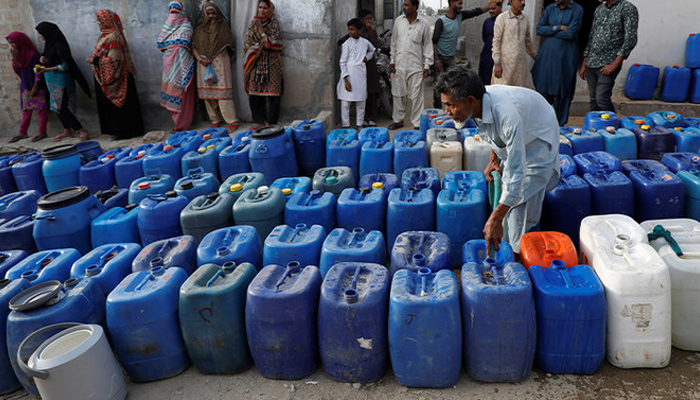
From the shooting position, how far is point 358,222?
11.3ft

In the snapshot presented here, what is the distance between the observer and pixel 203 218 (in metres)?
3.42

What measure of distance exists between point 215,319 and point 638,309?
2022 millimetres

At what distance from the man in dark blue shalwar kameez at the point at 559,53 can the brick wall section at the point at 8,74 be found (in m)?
7.85

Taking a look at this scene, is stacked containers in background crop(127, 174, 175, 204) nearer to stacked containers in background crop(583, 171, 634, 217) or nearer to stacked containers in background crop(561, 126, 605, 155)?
stacked containers in background crop(583, 171, 634, 217)

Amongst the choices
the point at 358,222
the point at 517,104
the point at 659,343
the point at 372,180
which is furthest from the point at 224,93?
the point at 659,343

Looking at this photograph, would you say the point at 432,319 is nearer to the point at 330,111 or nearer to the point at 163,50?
the point at 330,111

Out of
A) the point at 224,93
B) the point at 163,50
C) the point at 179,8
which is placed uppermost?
the point at 179,8

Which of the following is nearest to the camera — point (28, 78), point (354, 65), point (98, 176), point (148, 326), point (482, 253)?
point (148, 326)

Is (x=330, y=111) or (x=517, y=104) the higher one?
(x=517, y=104)

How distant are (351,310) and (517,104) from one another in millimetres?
1402

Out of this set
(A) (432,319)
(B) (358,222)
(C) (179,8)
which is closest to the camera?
(A) (432,319)

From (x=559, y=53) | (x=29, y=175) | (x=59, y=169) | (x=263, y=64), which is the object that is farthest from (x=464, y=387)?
(x=263, y=64)

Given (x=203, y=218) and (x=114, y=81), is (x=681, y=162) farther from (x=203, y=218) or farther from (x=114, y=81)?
(x=114, y=81)

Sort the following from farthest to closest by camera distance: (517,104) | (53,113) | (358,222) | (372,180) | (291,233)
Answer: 1. (53,113)
2. (372,180)
3. (358,222)
4. (291,233)
5. (517,104)
